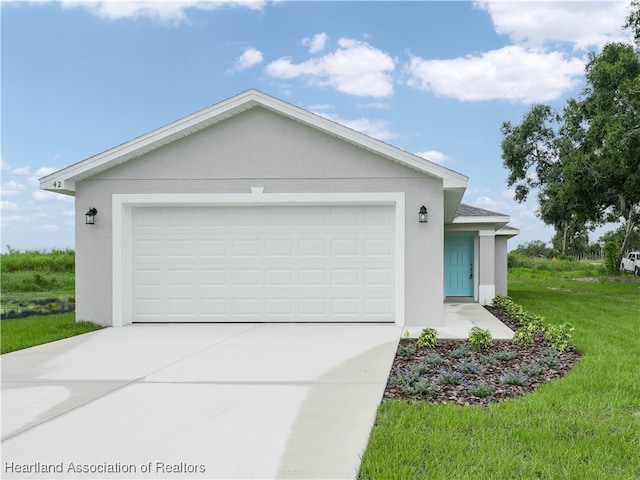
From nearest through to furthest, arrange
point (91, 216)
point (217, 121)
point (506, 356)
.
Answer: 1. point (506, 356)
2. point (217, 121)
3. point (91, 216)

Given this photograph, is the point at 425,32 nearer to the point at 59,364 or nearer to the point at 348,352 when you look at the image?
the point at 348,352

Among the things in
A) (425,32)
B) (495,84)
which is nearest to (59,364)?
(425,32)

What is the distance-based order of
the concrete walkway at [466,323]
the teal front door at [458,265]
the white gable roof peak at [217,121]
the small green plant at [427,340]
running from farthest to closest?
1. the teal front door at [458,265]
2. the white gable roof peak at [217,121]
3. the concrete walkway at [466,323]
4. the small green plant at [427,340]

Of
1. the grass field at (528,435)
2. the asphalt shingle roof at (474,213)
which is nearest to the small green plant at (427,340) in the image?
the grass field at (528,435)

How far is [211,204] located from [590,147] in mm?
18119

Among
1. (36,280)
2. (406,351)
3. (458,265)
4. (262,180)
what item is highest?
(262,180)

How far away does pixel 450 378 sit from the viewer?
5441 millimetres

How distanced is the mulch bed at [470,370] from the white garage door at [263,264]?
2.19 metres

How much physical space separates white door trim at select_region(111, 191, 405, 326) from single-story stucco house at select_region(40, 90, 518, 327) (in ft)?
0.07

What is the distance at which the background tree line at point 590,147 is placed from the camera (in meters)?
17.5

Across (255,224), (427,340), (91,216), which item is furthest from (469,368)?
(91,216)

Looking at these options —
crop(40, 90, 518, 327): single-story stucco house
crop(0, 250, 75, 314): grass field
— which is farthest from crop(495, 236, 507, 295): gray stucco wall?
crop(0, 250, 75, 314): grass field

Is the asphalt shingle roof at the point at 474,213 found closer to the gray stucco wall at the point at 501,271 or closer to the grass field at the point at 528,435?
the gray stucco wall at the point at 501,271

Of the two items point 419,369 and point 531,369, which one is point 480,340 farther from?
point 419,369
